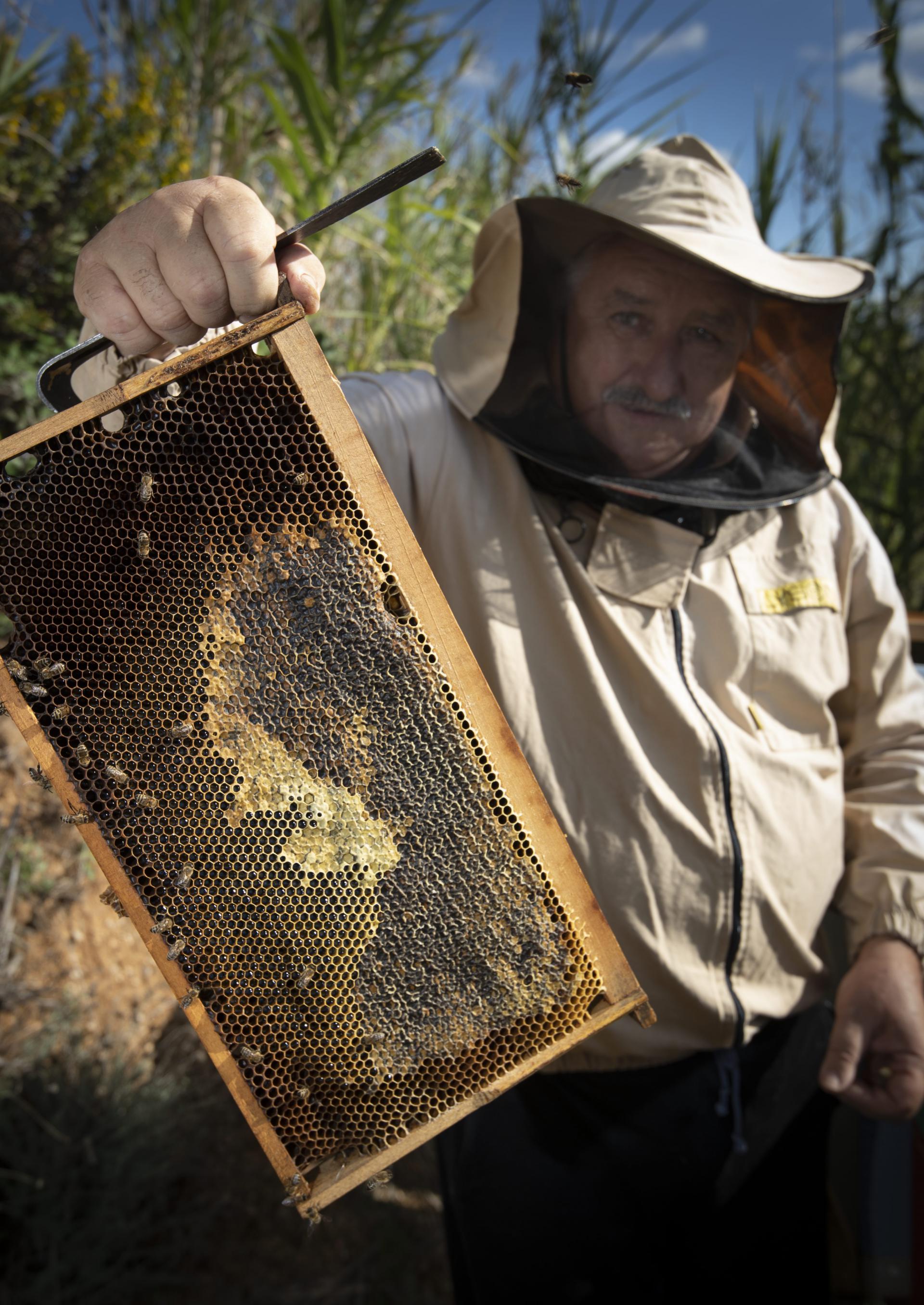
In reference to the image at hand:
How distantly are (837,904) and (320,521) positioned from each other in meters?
1.82

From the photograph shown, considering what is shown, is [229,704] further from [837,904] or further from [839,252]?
[839,252]

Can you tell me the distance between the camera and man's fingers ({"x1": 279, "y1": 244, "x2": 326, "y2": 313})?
1.15m

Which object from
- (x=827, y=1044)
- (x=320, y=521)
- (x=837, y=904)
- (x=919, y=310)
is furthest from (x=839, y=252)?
(x=320, y=521)

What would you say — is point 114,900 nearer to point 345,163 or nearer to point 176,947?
point 176,947

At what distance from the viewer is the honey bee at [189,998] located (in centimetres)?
114

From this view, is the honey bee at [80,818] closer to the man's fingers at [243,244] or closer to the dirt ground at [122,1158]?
the man's fingers at [243,244]

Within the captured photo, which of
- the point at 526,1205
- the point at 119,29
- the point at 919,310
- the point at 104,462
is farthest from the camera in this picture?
the point at 919,310

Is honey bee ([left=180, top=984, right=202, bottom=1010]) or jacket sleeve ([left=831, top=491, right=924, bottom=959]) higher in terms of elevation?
honey bee ([left=180, top=984, right=202, bottom=1010])

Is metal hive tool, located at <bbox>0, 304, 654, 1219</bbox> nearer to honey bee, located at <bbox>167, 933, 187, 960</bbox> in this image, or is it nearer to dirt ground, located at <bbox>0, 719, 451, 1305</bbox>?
honey bee, located at <bbox>167, 933, 187, 960</bbox>

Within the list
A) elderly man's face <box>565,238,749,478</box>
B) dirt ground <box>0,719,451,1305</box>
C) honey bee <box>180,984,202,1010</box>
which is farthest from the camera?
dirt ground <box>0,719,451,1305</box>

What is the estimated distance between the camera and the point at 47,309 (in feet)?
11.6

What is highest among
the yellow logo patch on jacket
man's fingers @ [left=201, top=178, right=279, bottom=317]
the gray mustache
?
man's fingers @ [left=201, top=178, right=279, bottom=317]

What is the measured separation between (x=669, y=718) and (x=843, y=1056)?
3.08 ft

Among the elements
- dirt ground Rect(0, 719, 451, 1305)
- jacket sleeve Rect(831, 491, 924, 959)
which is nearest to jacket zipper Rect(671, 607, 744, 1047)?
jacket sleeve Rect(831, 491, 924, 959)
